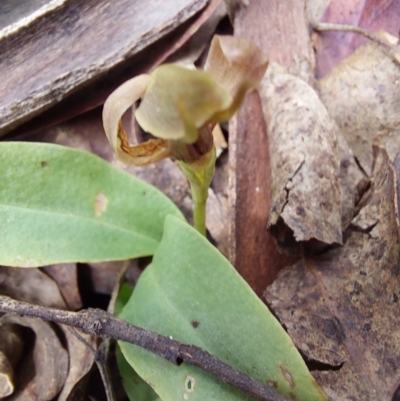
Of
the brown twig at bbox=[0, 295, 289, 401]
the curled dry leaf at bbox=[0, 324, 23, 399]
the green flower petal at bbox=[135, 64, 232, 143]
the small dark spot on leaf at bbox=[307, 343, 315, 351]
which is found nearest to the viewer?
the green flower petal at bbox=[135, 64, 232, 143]

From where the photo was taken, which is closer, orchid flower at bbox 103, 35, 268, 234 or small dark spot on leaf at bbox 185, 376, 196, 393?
orchid flower at bbox 103, 35, 268, 234

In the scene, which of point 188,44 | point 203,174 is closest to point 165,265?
point 203,174

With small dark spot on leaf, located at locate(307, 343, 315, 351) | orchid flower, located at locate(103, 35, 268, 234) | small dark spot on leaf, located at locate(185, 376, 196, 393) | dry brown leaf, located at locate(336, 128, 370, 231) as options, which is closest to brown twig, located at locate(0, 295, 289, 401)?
small dark spot on leaf, located at locate(185, 376, 196, 393)

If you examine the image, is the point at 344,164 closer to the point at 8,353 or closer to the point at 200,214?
the point at 200,214

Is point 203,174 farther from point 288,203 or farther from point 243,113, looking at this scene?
point 243,113

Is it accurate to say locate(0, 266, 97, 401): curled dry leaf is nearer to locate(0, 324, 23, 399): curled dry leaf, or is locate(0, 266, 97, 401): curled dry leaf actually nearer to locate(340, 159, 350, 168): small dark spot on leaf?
locate(0, 324, 23, 399): curled dry leaf

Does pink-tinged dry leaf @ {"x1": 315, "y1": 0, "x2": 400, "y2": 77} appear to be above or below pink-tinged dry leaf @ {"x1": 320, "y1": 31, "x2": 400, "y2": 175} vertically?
above
